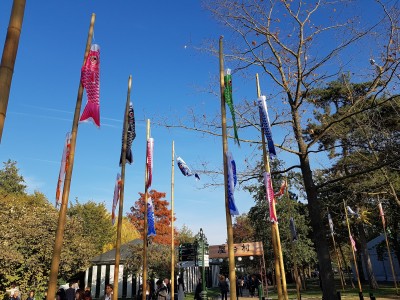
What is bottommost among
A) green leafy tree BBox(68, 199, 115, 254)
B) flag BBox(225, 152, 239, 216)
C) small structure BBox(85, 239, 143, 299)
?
small structure BBox(85, 239, 143, 299)

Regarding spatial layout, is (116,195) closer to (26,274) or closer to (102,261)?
(26,274)

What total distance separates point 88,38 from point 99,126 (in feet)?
6.11

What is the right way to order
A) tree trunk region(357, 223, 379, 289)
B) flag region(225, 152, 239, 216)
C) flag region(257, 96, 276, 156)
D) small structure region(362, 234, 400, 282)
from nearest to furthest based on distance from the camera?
flag region(225, 152, 239, 216)
flag region(257, 96, 276, 156)
tree trunk region(357, 223, 379, 289)
small structure region(362, 234, 400, 282)

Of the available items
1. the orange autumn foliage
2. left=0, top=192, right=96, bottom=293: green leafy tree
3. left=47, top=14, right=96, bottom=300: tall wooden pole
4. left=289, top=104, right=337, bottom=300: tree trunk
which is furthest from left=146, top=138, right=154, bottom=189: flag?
the orange autumn foliage

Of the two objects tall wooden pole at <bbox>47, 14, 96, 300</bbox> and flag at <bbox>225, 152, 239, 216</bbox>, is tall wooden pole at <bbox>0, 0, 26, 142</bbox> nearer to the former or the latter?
tall wooden pole at <bbox>47, 14, 96, 300</bbox>

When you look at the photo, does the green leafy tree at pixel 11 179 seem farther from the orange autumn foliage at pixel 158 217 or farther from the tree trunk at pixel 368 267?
the tree trunk at pixel 368 267

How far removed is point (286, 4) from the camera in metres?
10.7

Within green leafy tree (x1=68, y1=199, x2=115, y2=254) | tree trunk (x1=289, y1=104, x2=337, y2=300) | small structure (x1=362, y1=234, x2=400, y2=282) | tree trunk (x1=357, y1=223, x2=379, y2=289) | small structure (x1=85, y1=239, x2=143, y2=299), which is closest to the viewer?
tree trunk (x1=289, y1=104, x2=337, y2=300)

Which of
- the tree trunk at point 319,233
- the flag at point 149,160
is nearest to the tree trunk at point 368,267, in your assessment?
the tree trunk at point 319,233

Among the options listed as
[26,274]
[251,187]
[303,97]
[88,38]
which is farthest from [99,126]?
[251,187]

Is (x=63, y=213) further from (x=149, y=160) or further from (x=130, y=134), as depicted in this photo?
(x=149, y=160)

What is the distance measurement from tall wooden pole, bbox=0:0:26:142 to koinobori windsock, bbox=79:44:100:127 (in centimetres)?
273

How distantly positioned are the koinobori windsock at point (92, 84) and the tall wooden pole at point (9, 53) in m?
2.73

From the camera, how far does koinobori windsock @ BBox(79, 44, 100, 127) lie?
5.93 meters
